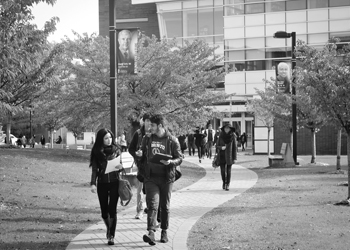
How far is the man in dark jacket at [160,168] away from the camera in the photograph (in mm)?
7629

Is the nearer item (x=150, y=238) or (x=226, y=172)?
(x=150, y=238)

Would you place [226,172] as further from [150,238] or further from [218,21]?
[218,21]

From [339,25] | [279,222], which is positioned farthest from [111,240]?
[339,25]

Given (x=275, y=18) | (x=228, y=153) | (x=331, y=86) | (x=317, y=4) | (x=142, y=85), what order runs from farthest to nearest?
(x=275, y=18) < (x=317, y=4) < (x=142, y=85) < (x=228, y=153) < (x=331, y=86)

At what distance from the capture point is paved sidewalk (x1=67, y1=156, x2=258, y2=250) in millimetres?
7512

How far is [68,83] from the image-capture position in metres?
20.8

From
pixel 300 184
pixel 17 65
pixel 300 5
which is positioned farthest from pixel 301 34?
pixel 17 65

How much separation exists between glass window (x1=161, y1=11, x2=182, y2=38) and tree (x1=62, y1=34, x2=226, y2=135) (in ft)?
80.9

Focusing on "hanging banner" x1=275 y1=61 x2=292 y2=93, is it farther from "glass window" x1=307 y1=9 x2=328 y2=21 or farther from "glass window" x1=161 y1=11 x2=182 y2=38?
"glass window" x1=161 y1=11 x2=182 y2=38

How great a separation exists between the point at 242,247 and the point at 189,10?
4079 centimetres

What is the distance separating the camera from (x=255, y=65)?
4312 cm

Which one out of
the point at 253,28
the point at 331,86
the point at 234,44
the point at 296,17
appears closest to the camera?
the point at 331,86

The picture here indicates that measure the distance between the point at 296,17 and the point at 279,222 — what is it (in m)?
35.0

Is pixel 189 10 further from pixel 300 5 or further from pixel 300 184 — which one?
pixel 300 184
